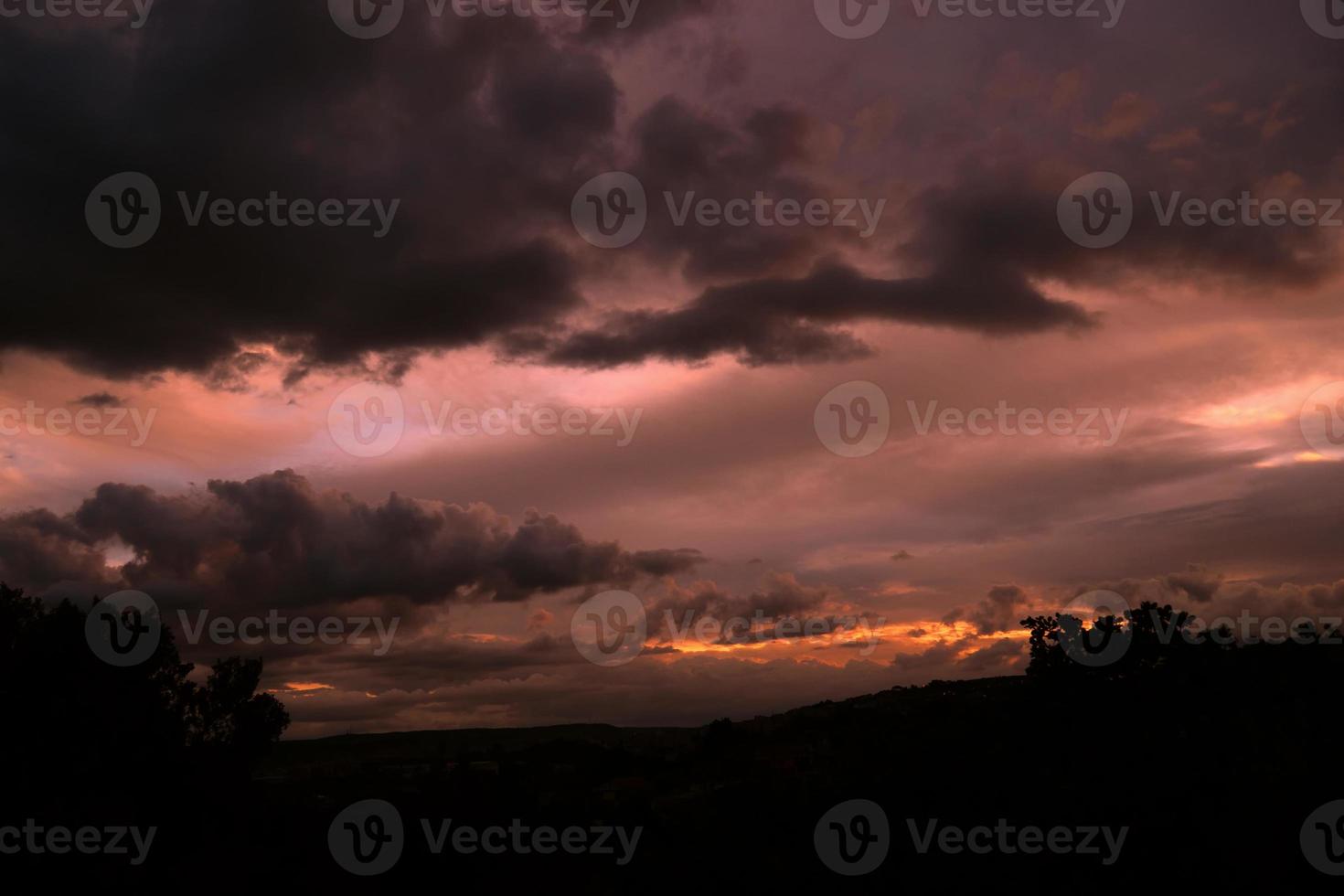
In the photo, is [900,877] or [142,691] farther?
[142,691]

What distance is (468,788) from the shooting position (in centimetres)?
4522

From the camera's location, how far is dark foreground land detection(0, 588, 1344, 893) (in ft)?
90.6

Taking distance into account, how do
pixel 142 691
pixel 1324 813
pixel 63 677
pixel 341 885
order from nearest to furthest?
pixel 1324 813 < pixel 341 885 < pixel 63 677 < pixel 142 691

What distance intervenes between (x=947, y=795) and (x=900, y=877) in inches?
225

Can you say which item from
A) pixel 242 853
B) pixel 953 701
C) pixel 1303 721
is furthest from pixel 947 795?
pixel 953 701

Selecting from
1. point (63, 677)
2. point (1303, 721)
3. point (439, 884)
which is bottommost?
point (439, 884)

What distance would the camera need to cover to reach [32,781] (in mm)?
40062

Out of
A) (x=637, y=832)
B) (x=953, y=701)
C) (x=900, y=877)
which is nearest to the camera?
(x=900, y=877)

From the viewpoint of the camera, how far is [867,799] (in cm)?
3719

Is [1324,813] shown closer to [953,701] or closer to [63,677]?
[953,701]

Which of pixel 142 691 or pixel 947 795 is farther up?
pixel 142 691

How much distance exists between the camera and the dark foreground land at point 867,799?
2761 cm

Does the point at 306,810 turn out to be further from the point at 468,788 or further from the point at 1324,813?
the point at 1324,813

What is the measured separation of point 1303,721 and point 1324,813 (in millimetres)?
4917
